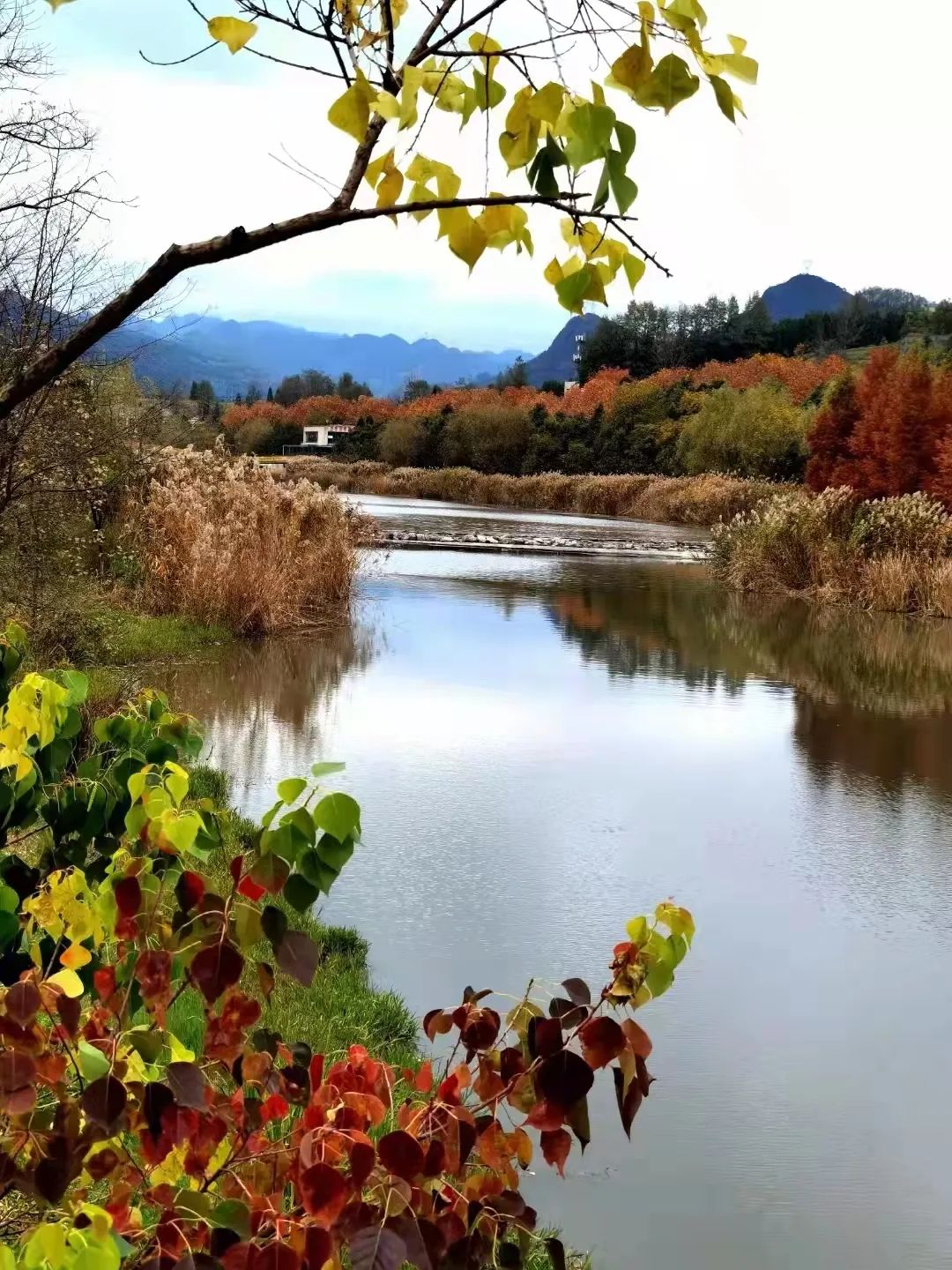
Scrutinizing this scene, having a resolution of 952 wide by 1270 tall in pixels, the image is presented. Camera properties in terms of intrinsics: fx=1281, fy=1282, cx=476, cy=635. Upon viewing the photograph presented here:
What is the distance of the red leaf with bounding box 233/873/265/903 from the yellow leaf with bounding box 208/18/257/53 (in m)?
0.91

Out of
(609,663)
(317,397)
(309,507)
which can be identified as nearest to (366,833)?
(609,663)

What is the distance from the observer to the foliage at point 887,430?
19.2 meters

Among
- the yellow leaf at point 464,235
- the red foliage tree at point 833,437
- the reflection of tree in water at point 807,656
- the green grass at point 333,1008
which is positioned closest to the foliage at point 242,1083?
the yellow leaf at point 464,235

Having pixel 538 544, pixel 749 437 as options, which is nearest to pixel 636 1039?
pixel 538 544

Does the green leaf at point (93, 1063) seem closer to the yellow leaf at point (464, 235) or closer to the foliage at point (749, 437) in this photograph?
the yellow leaf at point (464, 235)

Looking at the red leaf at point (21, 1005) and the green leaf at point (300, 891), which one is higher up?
the green leaf at point (300, 891)

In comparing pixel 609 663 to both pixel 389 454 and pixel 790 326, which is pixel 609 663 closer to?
pixel 389 454

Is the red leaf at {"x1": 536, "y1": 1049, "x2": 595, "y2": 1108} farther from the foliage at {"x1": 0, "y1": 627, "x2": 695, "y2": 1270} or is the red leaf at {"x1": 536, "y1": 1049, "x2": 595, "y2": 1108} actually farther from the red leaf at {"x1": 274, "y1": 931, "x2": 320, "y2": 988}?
the red leaf at {"x1": 274, "y1": 931, "x2": 320, "y2": 988}

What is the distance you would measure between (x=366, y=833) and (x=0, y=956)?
362cm

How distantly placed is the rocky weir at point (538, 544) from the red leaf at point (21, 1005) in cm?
1875

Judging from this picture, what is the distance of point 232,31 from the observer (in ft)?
4.48

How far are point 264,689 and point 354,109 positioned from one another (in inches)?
299

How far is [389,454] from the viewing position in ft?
178

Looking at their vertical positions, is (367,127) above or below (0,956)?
→ above
